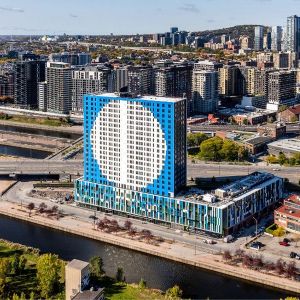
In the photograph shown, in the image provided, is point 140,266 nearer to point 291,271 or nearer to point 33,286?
point 33,286

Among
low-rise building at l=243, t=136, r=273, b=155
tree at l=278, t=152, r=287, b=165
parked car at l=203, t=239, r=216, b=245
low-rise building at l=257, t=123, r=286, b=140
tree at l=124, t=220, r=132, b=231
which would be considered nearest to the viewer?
parked car at l=203, t=239, r=216, b=245

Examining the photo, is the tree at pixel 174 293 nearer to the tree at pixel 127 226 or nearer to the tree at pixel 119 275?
the tree at pixel 119 275

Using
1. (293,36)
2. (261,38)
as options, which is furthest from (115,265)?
(261,38)

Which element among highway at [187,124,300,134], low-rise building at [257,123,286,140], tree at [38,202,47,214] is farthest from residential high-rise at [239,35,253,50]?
tree at [38,202,47,214]

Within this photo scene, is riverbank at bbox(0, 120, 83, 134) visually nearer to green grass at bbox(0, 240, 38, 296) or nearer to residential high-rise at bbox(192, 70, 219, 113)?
residential high-rise at bbox(192, 70, 219, 113)

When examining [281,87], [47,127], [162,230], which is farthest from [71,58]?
[162,230]

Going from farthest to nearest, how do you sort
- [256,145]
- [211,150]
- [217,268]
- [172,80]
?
[172,80] → [256,145] → [211,150] → [217,268]
